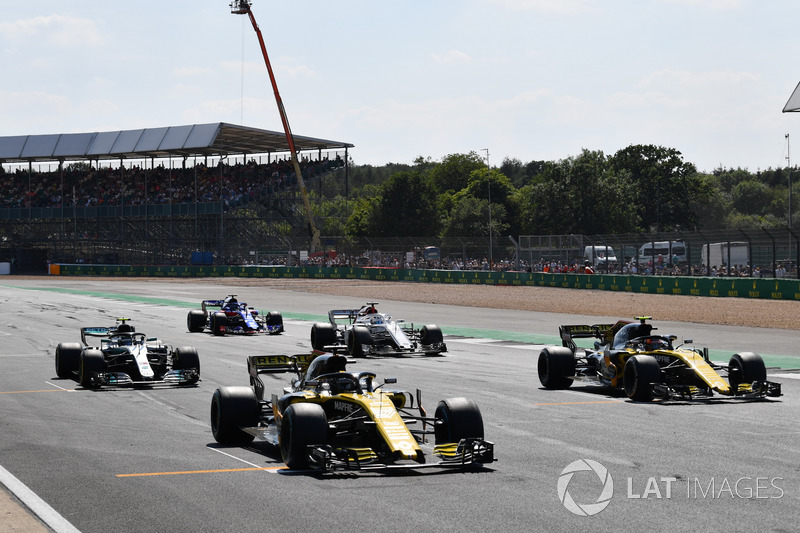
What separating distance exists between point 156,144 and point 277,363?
3046 inches

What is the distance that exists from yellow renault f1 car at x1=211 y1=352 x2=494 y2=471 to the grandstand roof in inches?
2878

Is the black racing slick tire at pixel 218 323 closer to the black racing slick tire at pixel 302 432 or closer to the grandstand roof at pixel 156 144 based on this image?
the black racing slick tire at pixel 302 432

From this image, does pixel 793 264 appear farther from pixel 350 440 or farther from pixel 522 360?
pixel 350 440

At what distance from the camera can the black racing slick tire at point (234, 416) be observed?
1228 cm

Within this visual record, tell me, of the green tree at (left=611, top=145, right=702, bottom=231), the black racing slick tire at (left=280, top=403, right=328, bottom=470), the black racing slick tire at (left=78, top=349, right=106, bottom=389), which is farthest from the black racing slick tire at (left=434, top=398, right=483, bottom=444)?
the green tree at (left=611, top=145, right=702, bottom=231)

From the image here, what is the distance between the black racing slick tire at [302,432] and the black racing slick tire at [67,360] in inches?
417

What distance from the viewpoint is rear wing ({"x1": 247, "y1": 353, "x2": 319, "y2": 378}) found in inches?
546

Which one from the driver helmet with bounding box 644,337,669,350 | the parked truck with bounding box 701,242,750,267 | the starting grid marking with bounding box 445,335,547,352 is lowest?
the starting grid marking with bounding box 445,335,547,352

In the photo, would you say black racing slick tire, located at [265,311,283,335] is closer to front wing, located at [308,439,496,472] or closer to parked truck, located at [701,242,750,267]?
front wing, located at [308,439,496,472]

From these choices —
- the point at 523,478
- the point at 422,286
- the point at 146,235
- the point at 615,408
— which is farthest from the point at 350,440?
the point at 146,235

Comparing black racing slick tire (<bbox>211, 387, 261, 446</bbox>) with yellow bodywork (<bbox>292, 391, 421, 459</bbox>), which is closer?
yellow bodywork (<bbox>292, 391, 421, 459</bbox>)

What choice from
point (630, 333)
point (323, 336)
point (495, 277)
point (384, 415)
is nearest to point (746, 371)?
point (630, 333)

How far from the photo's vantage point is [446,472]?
10.6 meters

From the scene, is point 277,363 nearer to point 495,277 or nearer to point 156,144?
point 495,277
